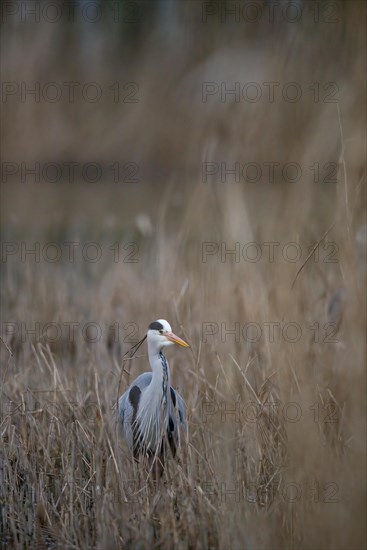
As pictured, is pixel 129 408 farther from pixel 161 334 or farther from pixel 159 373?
pixel 161 334

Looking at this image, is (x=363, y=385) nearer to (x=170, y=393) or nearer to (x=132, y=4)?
(x=170, y=393)

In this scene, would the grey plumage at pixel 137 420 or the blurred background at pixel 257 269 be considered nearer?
the blurred background at pixel 257 269

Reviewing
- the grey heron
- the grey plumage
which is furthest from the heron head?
the grey plumage

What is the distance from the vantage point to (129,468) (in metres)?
2.99

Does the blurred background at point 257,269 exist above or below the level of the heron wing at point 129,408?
above

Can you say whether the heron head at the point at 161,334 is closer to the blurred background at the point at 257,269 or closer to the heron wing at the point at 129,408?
the blurred background at the point at 257,269

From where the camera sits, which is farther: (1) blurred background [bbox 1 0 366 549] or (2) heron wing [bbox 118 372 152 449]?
(2) heron wing [bbox 118 372 152 449]

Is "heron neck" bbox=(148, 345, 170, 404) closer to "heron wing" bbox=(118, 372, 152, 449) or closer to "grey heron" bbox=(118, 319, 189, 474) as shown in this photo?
"grey heron" bbox=(118, 319, 189, 474)

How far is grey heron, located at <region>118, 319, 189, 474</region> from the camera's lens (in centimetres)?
312

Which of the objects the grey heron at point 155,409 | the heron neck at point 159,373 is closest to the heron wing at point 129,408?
the grey heron at point 155,409

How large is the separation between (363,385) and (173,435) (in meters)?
1.35

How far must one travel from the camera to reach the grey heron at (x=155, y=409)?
3.12m

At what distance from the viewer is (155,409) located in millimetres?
3164

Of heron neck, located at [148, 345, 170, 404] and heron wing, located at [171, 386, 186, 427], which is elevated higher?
heron neck, located at [148, 345, 170, 404]
